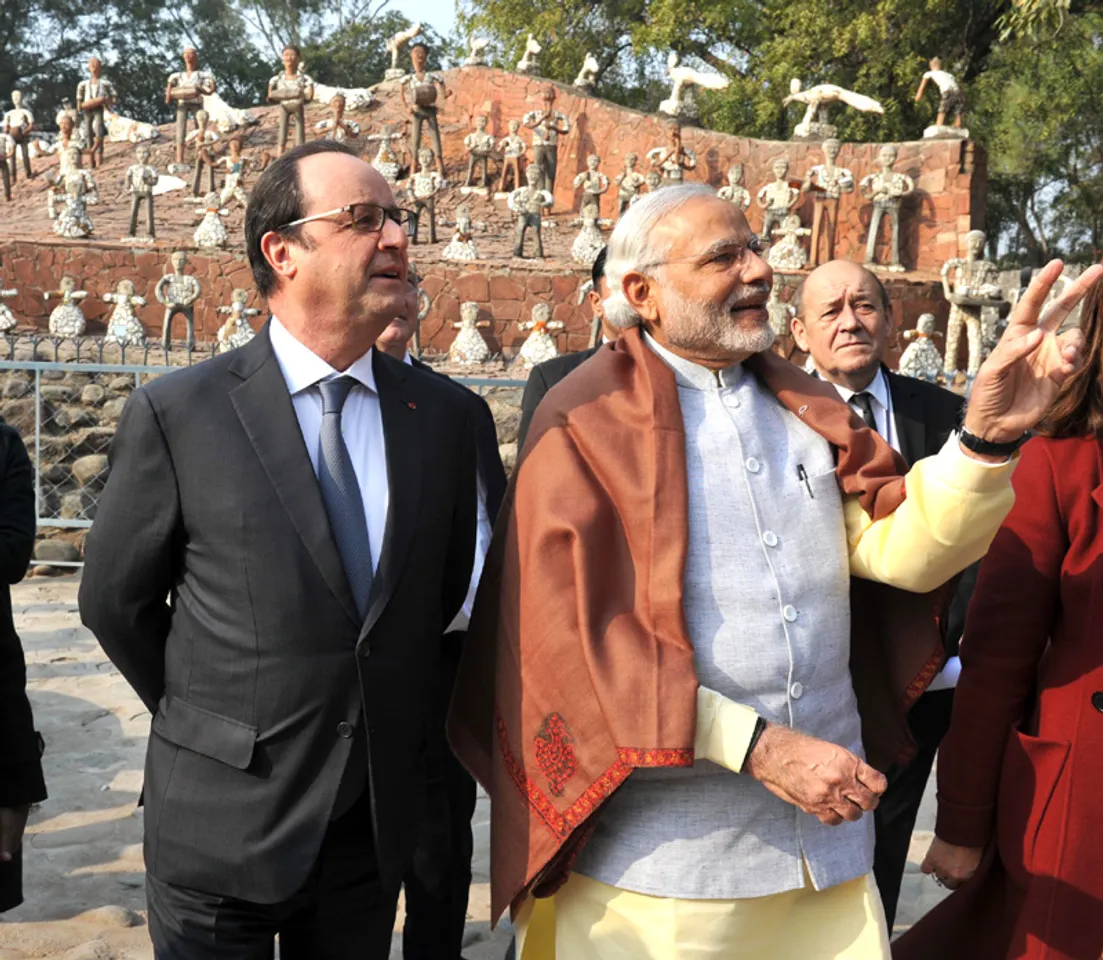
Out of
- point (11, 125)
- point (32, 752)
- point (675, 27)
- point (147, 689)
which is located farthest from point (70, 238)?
point (147, 689)

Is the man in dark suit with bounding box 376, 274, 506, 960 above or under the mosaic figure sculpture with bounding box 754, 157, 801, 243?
under

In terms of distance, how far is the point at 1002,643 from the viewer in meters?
2.21

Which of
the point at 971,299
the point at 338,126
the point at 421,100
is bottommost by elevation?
the point at 971,299

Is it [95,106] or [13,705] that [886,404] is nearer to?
[13,705]

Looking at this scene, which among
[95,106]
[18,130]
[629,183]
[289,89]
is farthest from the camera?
[95,106]

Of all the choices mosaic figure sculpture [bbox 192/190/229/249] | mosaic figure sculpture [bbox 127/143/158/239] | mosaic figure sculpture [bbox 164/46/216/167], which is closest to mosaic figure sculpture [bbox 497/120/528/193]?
mosaic figure sculpture [bbox 164/46/216/167]

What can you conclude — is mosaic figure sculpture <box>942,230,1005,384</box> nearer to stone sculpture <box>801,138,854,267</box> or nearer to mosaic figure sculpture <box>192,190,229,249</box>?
stone sculpture <box>801,138,854,267</box>

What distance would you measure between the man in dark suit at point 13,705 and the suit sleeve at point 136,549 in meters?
1.03

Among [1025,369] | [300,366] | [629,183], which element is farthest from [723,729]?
[629,183]

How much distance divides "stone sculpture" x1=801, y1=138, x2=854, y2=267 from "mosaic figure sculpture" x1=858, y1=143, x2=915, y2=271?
30cm

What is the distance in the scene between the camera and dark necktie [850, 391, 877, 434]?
3314mm

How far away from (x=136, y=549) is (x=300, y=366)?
15.4 inches

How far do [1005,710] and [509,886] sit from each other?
0.89 m

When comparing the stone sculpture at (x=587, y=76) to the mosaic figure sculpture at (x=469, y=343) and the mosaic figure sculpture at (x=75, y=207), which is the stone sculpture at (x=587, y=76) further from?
the mosaic figure sculpture at (x=469, y=343)
